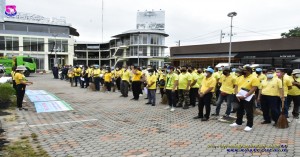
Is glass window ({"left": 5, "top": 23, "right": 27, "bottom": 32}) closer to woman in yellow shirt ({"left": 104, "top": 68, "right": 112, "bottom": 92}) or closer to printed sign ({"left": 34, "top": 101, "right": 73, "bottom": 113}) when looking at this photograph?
woman in yellow shirt ({"left": 104, "top": 68, "right": 112, "bottom": 92})

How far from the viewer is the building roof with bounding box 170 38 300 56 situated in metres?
29.2

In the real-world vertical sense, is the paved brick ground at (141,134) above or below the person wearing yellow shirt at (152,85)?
below

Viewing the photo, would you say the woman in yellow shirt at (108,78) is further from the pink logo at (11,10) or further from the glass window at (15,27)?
the glass window at (15,27)

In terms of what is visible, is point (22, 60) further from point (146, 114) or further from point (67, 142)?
point (67, 142)

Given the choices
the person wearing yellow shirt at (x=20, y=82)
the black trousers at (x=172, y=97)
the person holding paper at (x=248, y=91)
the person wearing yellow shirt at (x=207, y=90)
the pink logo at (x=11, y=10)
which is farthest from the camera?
the pink logo at (x=11, y=10)

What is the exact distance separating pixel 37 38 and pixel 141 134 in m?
45.9

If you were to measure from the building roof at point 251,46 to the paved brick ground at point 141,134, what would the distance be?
24.8 m

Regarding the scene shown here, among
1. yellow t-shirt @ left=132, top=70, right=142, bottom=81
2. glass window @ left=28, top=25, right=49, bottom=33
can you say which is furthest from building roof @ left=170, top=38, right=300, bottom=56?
glass window @ left=28, top=25, right=49, bottom=33

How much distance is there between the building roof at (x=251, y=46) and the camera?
29.2m

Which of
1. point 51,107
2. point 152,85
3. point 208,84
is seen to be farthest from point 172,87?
point 51,107

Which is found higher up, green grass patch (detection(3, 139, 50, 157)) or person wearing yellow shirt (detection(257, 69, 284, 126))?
person wearing yellow shirt (detection(257, 69, 284, 126))

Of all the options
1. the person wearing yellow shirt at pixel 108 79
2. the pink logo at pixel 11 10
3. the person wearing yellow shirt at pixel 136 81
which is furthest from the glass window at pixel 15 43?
the person wearing yellow shirt at pixel 136 81

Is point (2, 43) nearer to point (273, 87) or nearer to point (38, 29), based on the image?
point (38, 29)

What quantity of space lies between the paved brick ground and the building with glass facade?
39432 millimetres
